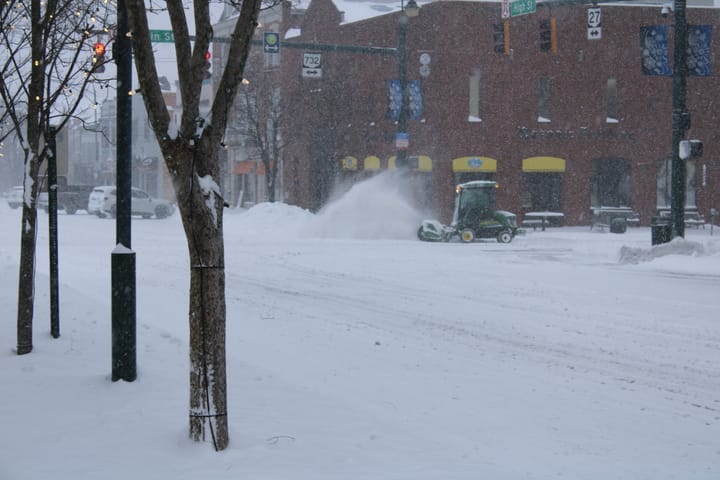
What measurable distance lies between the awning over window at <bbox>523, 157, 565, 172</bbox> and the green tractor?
13.9 metres

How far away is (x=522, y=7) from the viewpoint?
71.5ft

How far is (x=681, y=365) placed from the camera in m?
9.08

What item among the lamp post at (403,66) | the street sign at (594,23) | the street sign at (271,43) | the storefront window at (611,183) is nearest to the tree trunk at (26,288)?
the street sign at (271,43)

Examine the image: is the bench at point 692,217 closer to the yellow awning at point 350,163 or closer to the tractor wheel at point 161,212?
the yellow awning at point 350,163

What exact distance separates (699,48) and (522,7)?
8.57m

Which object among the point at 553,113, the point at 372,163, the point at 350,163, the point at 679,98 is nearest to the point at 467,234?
the point at 679,98

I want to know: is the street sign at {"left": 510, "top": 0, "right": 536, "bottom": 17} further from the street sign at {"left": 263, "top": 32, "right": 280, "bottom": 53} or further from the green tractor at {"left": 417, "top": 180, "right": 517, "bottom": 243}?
the green tractor at {"left": 417, "top": 180, "right": 517, "bottom": 243}

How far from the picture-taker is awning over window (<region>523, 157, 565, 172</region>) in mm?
42500

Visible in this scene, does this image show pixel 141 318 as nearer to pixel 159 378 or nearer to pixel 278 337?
pixel 278 337

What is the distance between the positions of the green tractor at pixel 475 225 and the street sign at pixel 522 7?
7845 millimetres

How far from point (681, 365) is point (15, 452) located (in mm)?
6661

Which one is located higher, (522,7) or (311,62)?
(522,7)

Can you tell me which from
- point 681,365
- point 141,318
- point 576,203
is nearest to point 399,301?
point 141,318

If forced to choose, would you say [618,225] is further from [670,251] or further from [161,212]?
[161,212]
